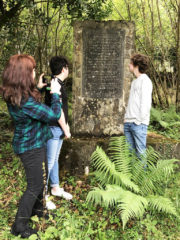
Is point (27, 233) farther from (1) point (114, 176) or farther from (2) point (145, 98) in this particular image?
(2) point (145, 98)

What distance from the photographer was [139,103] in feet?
11.3

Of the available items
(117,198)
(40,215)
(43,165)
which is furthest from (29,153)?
(117,198)

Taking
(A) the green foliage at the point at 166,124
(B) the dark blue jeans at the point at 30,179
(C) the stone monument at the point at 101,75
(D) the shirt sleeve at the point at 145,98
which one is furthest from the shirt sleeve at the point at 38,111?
(A) the green foliage at the point at 166,124

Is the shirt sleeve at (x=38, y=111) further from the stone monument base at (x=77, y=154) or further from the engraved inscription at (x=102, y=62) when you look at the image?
the engraved inscription at (x=102, y=62)

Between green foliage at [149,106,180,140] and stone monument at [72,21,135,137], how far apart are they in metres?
1.80

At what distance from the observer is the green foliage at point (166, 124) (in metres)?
5.75

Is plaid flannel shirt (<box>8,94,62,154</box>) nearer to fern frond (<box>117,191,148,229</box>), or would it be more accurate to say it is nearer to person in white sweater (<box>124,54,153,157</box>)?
fern frond (<box>117,191,148,229</box>)

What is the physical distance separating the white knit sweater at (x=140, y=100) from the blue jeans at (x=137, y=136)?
0.09m

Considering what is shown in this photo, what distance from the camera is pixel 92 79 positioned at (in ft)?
13.8

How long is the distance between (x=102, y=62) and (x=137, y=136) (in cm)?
154

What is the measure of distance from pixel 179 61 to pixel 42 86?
5098mm

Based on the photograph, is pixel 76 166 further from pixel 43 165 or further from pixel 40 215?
pixel 43 165

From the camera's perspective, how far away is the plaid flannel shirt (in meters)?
2.27

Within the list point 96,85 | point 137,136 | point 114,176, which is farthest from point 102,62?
point 114,176
